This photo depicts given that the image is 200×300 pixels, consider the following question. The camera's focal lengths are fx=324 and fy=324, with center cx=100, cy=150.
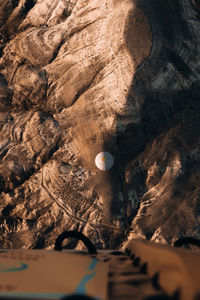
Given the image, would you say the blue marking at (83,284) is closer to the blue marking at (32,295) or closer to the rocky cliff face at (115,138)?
the blue marking at (32,295)

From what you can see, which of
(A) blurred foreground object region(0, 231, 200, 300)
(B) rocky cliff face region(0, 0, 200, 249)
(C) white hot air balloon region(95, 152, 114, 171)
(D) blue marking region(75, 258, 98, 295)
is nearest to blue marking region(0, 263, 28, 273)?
(A) blurred foreground object region(0, 231, 200, 300)

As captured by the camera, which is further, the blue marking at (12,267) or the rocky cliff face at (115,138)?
the rocky cliff face at (115,138)

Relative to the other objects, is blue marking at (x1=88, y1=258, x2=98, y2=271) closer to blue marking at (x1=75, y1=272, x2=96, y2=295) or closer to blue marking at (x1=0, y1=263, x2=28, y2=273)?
blue marking at (x1=75, y1=272, x2=96, y2=295)

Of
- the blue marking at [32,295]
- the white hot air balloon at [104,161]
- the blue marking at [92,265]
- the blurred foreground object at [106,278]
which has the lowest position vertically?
the white hot air balloon at [104,161]

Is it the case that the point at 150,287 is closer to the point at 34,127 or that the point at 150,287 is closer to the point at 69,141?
the point at 69,141

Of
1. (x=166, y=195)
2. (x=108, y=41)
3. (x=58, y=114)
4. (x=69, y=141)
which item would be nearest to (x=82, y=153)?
(x=69, y=141)

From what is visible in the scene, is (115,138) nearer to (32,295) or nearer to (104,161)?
(104,161)

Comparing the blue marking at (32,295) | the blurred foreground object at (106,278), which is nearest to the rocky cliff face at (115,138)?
the blurred foreground object at (106,278)
